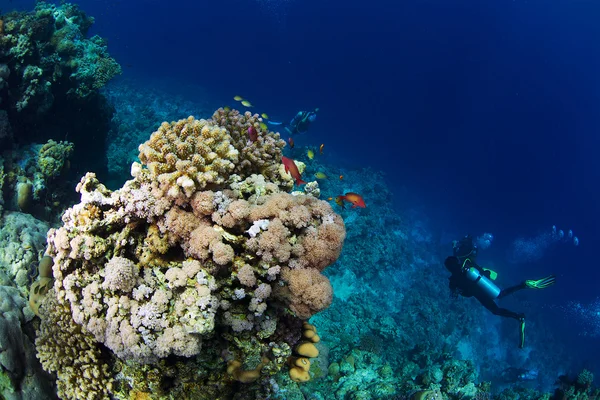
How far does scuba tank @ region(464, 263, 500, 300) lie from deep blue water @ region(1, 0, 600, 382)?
2555 cm

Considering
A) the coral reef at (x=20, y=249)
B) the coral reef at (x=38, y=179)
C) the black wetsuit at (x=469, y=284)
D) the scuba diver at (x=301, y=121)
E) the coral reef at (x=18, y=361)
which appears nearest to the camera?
the coral reef at (x=18, y=361)

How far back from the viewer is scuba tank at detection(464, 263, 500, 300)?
1285cm

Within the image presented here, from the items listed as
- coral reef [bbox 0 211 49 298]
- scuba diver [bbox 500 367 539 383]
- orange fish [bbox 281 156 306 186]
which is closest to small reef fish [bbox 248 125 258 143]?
orange fish [bbox 281 156 306 186]

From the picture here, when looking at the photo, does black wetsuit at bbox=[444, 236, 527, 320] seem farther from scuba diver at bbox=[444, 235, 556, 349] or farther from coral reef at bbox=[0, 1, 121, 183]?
coral reef at bbox=[0, 1, 121, 183]

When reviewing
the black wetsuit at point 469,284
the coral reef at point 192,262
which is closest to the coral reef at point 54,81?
the coral reef at point 192,262

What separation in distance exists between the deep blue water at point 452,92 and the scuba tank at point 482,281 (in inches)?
1006

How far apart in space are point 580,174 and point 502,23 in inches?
1770

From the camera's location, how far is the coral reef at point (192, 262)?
280 cm

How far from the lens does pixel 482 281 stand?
12953 millimetres

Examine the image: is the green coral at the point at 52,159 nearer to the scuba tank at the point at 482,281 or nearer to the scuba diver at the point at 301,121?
the scuba diver at the point at 301,121

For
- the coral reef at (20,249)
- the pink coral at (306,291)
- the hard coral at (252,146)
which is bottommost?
the coral reef at (20,249)

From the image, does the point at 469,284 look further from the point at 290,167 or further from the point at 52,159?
the point at 52,159

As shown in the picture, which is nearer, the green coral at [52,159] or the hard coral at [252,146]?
the hard coral at [252,146]

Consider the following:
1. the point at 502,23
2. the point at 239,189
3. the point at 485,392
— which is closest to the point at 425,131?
the point at 502,23
